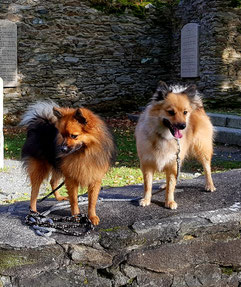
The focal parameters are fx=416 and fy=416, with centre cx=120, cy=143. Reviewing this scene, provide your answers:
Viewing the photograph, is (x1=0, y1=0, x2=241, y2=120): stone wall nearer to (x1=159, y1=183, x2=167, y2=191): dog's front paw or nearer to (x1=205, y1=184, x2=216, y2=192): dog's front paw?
(x1=159, y1=183, x2=167, y2=191): dog's front paw

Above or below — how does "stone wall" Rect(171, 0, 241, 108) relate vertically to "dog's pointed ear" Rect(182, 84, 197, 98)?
above

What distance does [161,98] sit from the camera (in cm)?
360

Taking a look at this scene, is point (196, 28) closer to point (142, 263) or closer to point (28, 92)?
point (28, 92)

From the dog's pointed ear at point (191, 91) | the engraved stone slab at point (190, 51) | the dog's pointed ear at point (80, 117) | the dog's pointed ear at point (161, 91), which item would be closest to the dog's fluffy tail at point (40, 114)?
the dog's pointed ear at point (80, 117)

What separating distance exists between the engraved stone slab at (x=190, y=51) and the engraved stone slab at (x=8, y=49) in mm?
5768

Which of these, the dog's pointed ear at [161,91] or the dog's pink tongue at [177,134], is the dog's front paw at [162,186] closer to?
the dog's pink tongue at [177,134]

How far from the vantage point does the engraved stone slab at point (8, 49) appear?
13.5 m

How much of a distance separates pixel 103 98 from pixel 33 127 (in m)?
11.7

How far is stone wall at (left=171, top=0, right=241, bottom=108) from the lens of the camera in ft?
43.5

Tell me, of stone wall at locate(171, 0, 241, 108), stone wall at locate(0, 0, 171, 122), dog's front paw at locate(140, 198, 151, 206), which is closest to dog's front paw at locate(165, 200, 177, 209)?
dog's front paw at locate(140, 198, 151, 206)

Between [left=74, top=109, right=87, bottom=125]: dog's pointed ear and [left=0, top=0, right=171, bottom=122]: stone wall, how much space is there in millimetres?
11354

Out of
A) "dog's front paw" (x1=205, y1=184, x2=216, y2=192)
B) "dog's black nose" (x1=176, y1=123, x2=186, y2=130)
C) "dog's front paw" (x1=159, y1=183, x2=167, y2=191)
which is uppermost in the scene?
"dog's black nose" (x1=176, y1=123, x2=186, y2=130)

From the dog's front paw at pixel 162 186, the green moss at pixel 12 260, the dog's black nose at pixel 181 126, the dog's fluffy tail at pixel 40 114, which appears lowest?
the green moss at pixel 12 260

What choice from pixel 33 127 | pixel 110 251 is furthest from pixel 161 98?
pixel 110 251
